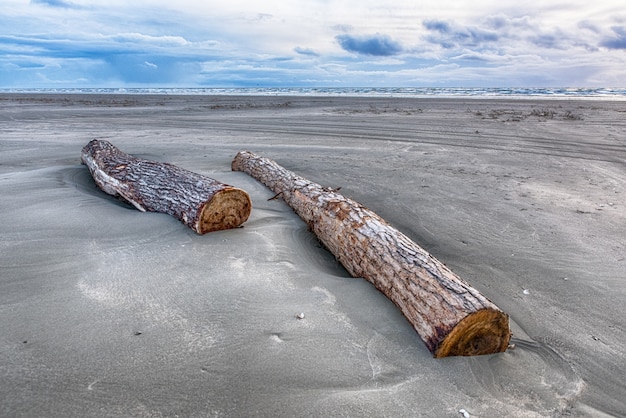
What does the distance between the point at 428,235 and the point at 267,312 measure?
280cm

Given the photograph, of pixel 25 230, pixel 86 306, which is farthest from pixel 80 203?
pixel 86 306

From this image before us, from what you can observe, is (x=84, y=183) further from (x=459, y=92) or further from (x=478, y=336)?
(x=459, y=92)

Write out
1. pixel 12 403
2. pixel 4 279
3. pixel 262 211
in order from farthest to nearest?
1. pixel 262 211
2. pixel 4 279
3. pixel 12 403

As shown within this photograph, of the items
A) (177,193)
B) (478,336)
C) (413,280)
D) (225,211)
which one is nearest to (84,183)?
(177,193)

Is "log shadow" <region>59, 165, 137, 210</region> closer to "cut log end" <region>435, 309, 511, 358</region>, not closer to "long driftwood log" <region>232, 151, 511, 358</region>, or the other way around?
"long driftwood log" <region>232, 151, 511, 358</region>

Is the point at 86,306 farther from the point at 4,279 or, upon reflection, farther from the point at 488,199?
the point at 488,199

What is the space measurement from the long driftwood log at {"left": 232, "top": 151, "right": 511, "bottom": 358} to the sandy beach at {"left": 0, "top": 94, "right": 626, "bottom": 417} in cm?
10

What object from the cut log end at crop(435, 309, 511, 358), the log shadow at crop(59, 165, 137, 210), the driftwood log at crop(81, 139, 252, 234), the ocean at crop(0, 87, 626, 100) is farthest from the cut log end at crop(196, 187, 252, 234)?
the ocean at crop(0, 87, 626, 100)

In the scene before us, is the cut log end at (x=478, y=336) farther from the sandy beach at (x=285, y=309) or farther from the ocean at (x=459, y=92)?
the ocean at (x=459, y=92)

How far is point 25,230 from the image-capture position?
4.52 m

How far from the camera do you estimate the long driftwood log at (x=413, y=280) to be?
9.18 ft

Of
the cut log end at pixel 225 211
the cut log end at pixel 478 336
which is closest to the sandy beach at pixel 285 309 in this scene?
the cut log end at pixel 478 336

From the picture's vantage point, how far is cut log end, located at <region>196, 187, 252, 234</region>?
4.59 metres

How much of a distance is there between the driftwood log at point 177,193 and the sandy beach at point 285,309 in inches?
8.0
